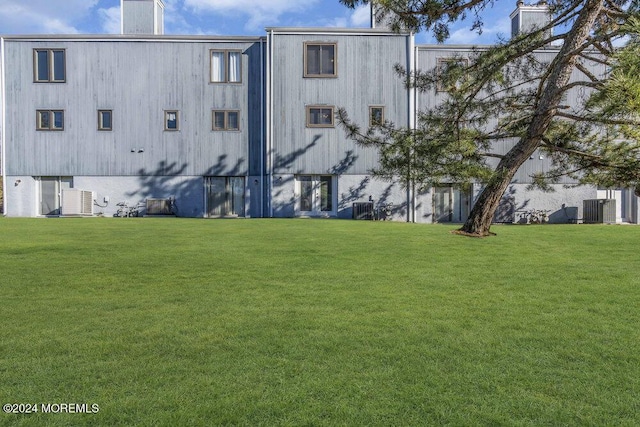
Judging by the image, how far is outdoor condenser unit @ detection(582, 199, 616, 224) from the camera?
2139cm

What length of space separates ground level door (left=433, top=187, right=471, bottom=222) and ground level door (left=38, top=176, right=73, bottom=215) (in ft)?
60.4

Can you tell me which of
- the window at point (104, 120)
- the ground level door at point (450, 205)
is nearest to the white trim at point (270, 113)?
the window at point (104, 120)

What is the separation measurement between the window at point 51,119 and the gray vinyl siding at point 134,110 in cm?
24

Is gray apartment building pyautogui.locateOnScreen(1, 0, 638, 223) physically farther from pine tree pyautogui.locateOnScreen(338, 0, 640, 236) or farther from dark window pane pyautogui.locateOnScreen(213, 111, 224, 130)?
pine tree pyautogui.locateOnScreen(338, 0, 640, 236)

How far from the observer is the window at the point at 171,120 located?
22234 millimetres

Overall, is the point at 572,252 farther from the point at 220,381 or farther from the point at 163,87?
the point at 163,87

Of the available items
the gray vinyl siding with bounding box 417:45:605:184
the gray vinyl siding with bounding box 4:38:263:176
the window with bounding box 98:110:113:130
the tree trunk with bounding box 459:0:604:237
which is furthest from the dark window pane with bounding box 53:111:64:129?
the tree trunk with bounding box 459:0:604:237

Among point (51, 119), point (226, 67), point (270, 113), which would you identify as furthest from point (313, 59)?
point (51, 119)

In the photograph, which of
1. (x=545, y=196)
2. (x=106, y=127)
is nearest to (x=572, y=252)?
(x=545, y=196)

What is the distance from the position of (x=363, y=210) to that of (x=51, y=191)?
15.5 metres

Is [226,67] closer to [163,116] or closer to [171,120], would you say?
[171,120]

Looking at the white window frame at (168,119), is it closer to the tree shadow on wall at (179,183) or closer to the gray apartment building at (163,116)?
the gray apartment building at (163,116)

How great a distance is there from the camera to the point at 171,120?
22281 millimetres

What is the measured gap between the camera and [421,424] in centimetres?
276
